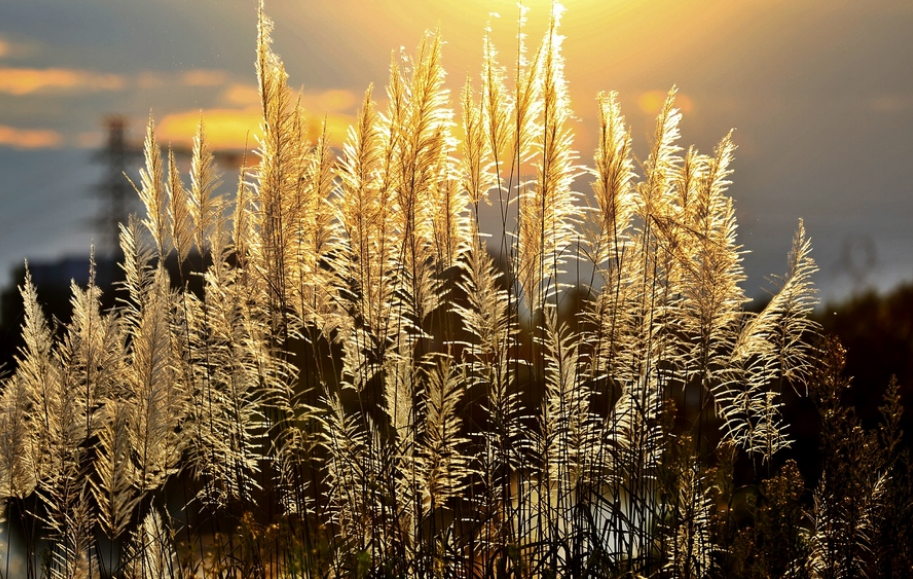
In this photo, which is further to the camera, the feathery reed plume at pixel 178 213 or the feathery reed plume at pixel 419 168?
the feathery reed plume at pixel 178 213

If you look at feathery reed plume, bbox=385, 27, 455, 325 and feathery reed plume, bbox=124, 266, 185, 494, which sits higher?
feathery reed plume, bbox=385, 27, 455, 325

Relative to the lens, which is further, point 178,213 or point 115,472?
point 178,213

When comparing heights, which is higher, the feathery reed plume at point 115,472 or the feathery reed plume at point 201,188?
the feathery reed plume at point 201,188

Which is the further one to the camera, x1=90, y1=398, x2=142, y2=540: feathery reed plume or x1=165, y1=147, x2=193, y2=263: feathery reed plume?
x1=165, y1=147, x2=193, y2=263: feathery reed plume

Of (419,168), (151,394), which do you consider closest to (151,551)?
(151,394)

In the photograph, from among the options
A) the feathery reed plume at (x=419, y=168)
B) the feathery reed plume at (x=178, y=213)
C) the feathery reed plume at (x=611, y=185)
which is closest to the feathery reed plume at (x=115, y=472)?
the feathery reed plume at (x=178, y=213)

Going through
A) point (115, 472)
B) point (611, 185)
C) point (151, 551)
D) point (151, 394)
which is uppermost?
point (611, 185)

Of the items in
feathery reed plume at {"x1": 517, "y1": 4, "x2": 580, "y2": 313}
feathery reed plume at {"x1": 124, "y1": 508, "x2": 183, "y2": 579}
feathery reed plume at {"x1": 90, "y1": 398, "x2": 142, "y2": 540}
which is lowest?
feathery reed plume at {"x1": 124, "y1": 508, "x2": 183, "y2": 579}

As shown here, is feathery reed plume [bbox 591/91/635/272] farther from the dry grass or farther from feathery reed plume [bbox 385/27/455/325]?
feathery reed plume [bbox 385/27/455/325]

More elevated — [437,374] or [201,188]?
[201,188]

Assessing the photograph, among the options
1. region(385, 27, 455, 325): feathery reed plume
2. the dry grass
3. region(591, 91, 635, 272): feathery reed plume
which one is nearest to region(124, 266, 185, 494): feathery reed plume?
the dry grass

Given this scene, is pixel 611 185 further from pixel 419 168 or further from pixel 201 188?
pixel 201 188

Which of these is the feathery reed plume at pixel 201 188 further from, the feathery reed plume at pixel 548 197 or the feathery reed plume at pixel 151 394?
the feathery reed plume at pixel 548 197

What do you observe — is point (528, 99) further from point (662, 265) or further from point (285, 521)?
point (285, 521)
